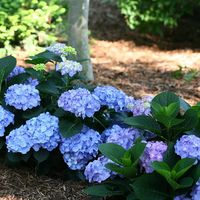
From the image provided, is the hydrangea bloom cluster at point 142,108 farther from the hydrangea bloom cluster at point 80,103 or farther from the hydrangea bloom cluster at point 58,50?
the hydrangea bloom cluster at point 58,50

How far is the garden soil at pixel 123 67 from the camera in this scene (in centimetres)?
301

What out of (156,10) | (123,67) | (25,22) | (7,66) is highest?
(7,66)

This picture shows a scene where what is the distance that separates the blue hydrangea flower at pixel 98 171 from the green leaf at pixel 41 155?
0.35m

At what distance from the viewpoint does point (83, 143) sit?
2930 mm

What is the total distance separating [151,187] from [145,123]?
402mm

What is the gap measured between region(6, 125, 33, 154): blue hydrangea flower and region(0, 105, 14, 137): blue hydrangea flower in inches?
4.1

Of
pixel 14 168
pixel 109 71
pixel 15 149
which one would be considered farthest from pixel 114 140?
pixel 109 71

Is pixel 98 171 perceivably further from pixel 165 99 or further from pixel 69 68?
pixel 69 68

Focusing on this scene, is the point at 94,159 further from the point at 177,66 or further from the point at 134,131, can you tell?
the point at 177,66

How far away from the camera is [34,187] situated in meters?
3.02

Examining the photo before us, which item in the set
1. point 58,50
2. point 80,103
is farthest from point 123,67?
point 80,103

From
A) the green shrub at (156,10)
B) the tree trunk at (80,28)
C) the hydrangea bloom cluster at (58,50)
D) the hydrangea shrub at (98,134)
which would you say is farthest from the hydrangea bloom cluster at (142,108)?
the green shrub at (156,10)

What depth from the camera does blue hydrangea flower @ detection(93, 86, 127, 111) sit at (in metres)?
3.11

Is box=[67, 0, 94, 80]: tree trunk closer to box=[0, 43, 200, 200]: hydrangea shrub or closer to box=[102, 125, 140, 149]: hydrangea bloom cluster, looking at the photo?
box=[0, 43, 200, 200]: hydrangea shrub
